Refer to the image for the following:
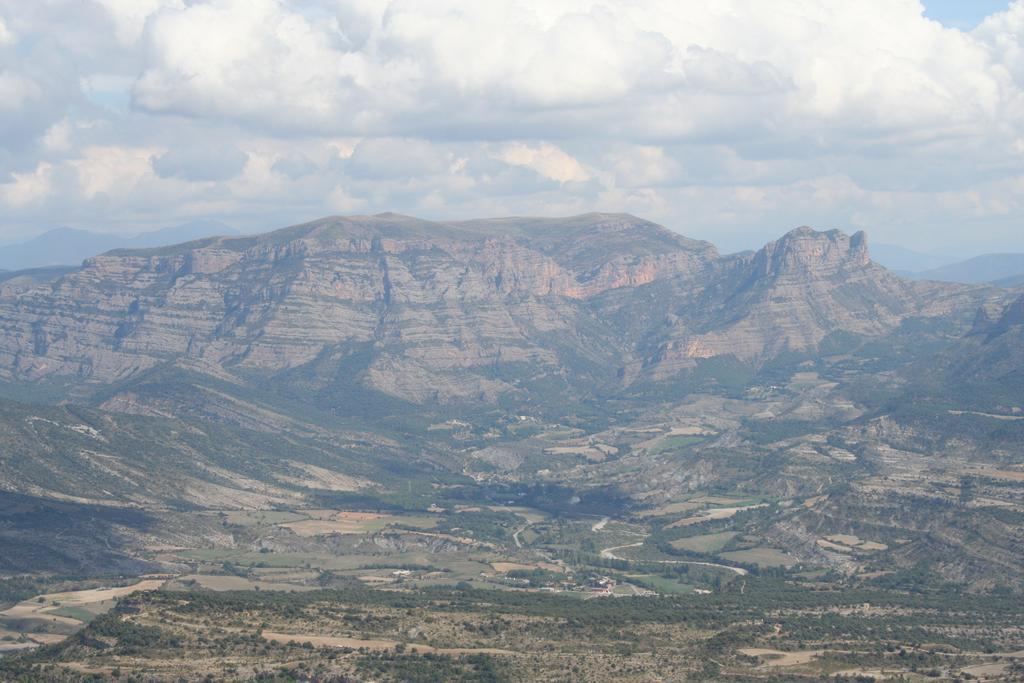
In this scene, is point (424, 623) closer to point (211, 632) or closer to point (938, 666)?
point (211, 632)

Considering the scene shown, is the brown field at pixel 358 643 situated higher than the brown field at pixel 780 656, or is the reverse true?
the brown field at pixel 358 643

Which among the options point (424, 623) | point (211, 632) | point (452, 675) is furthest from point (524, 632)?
point (211, 632)

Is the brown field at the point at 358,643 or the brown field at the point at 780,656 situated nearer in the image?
the brown field at the point at 358,643

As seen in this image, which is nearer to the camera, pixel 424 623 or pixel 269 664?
pixel 269 664

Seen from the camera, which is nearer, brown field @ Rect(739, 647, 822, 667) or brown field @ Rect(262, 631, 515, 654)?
brown field @ Rect(262, 631, 515, 654)

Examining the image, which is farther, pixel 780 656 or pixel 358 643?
pixel 780 656

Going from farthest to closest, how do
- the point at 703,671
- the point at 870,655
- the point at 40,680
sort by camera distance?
the point at 870,655, the point at 703,671, the point at 40,680

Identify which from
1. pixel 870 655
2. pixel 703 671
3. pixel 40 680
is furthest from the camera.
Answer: pixel 870 655

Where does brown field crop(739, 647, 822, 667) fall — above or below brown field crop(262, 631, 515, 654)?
below

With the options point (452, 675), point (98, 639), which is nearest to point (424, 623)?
point (452, 675)

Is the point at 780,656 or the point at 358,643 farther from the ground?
the point at 358,643
